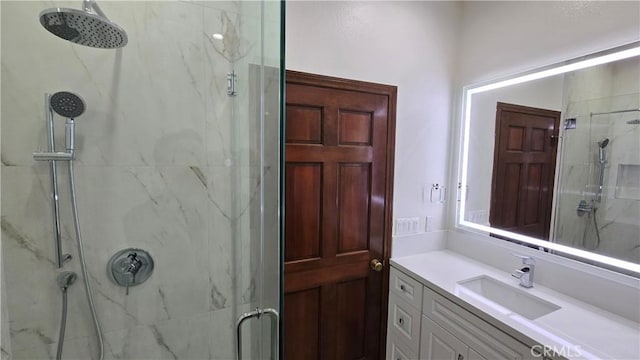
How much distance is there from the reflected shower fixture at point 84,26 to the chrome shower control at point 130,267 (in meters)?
0.84

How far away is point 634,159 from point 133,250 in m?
2.31

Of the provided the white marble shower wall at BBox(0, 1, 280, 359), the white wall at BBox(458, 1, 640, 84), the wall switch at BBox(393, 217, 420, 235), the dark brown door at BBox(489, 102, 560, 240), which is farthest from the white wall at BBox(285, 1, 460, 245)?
the white marble shower wall at BBox(0, 1, 280, 359)

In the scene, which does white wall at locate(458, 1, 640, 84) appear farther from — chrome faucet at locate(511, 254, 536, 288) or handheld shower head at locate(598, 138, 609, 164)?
chrome faucet at locate(511, 254, 536, 288)

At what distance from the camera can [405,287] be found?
1758 mm

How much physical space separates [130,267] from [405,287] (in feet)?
5.05

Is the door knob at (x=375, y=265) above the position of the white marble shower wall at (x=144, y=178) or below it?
below

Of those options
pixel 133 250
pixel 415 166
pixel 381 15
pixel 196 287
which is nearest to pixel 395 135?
pixel 415 166

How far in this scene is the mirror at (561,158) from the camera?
50.0 inches

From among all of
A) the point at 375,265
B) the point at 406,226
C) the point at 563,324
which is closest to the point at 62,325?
the point at 375,265

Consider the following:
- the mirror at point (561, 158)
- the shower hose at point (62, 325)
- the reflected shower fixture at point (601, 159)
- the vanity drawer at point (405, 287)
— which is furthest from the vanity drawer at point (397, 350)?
the shower hose at point (62, 325)

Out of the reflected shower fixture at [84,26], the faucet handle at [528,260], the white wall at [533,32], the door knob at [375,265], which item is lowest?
the door knob at [375,265]

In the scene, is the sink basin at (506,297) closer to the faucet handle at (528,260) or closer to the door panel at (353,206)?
the faucet handle at (528,260)

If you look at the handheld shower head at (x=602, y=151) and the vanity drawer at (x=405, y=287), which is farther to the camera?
the vanity drawer at (x=405, y=287)

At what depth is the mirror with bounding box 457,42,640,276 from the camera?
1.27 meters
